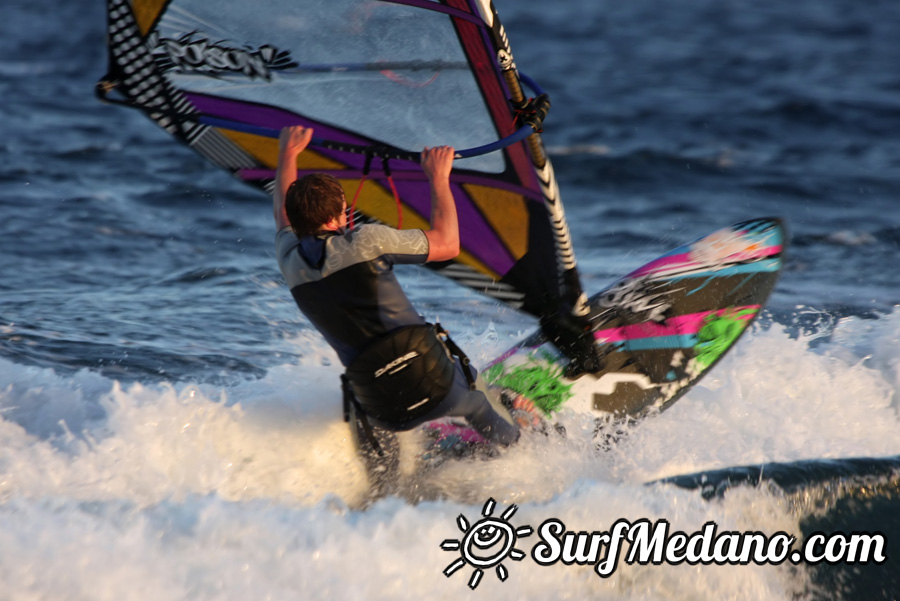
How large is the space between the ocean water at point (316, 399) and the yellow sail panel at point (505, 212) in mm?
715

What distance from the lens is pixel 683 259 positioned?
4.69 meters

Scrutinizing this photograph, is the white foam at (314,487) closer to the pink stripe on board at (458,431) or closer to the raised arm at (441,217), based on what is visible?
the pink stripe on board at (458,431)

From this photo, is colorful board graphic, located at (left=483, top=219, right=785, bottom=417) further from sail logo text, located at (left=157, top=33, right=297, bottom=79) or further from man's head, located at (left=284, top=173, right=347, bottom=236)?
sail logo text, located at (left=157, top=33, right=297, bottom=79)

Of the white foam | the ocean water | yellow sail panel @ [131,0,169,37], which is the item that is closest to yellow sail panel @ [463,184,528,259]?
the ocean water

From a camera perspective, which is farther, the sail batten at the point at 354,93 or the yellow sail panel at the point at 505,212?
the yellow sail panel at the point at 505,212

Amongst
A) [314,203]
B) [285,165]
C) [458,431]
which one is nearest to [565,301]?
[458,431]

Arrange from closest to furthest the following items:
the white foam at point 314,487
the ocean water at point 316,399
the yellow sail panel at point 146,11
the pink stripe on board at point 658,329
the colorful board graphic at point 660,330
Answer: the white foam at point 314,487 < the ocean water at point 316,399 < the yellow sail panel at point 146,11 < the colorful board graphic at point 660,330 < the pink stripe on board at point 658,329

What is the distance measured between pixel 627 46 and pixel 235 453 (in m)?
17.1

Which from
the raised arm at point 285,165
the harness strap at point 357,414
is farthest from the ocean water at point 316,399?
the raised arm at point 285,165

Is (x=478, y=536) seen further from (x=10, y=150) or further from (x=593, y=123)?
(x=593, y=123)

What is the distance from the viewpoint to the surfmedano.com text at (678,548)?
3.11m

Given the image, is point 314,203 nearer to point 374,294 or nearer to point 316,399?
point 374,294

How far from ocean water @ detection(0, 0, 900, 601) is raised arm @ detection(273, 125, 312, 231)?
87 centimetres

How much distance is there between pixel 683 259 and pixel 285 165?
7.37ft
